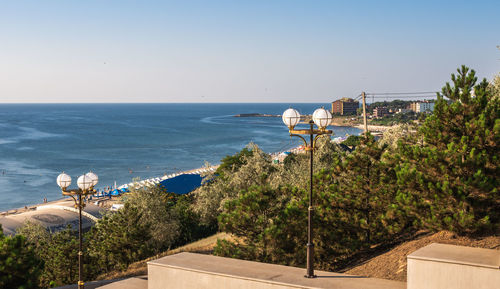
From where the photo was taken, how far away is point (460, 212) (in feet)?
30.9

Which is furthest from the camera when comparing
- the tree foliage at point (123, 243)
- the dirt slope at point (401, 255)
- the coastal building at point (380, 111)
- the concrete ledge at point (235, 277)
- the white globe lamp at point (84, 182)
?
the coastal building at point (380, 111)

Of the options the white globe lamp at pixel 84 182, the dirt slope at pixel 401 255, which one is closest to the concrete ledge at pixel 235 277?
the dirt slope at pixel 401 255

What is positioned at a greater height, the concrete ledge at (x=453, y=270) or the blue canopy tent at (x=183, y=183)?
the concrete ledge at (x=453, y=270)

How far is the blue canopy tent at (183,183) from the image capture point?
4297 centimetres

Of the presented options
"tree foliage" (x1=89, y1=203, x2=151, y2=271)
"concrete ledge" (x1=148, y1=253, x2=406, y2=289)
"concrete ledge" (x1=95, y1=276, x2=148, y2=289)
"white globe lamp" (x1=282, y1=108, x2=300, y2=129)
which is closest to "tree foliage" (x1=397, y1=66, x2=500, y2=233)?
"concrete ledge" (x1=148, y1=253, x2=406, y2=289)

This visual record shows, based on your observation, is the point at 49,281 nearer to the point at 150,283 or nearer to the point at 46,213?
the point at 150,283

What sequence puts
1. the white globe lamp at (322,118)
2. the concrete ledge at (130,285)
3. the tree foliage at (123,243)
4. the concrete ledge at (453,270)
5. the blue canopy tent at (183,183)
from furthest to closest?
the blue canopy tent at (183,183), the tree foliage at (123,243), the concrete ledge at (130,285), the white globe lamp at (322,118), the concrete ledge at (453,270)

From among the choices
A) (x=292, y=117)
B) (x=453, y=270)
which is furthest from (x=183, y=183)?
(x=453, y=270)

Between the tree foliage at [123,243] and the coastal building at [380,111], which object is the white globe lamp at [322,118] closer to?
the tree foliage at [123,243]

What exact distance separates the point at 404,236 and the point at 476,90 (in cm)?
461

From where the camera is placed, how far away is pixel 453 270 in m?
6.77

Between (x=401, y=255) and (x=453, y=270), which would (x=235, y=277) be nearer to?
(x=453, y=270)

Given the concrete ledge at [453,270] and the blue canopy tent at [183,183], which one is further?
the blue canopy tent at [183,183]

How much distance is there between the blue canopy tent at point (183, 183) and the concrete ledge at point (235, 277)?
34.5m
